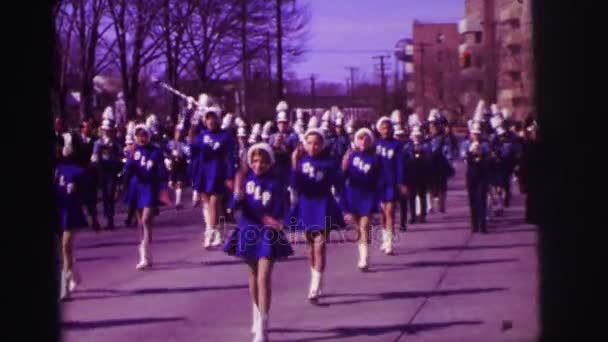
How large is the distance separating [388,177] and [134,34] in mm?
15948

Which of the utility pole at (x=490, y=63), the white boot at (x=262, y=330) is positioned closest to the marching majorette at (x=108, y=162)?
the white boot at (x=262, y=330)

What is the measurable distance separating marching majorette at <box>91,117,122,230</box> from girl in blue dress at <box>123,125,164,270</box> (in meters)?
4.44

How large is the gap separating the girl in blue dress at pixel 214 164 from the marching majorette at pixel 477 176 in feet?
13.2

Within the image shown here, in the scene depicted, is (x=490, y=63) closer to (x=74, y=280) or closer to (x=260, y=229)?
(x=74, y=280)

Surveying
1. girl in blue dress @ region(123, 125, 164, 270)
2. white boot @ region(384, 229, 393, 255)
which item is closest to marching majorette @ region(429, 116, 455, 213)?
white boot @ region(384, 229, 393, 255)

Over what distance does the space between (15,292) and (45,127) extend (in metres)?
5.74

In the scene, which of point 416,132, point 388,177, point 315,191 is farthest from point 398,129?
point 315,191

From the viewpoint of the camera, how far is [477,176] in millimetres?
18125

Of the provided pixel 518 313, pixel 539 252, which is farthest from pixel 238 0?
pixel 518 313

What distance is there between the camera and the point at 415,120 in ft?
70.4

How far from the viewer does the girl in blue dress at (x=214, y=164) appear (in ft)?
52.6

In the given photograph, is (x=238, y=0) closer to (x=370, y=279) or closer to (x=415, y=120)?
(x=415, y=120)

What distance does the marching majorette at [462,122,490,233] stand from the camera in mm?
18000

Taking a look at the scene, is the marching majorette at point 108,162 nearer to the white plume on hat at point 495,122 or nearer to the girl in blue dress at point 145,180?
the girl in blue dress at point 145,180
